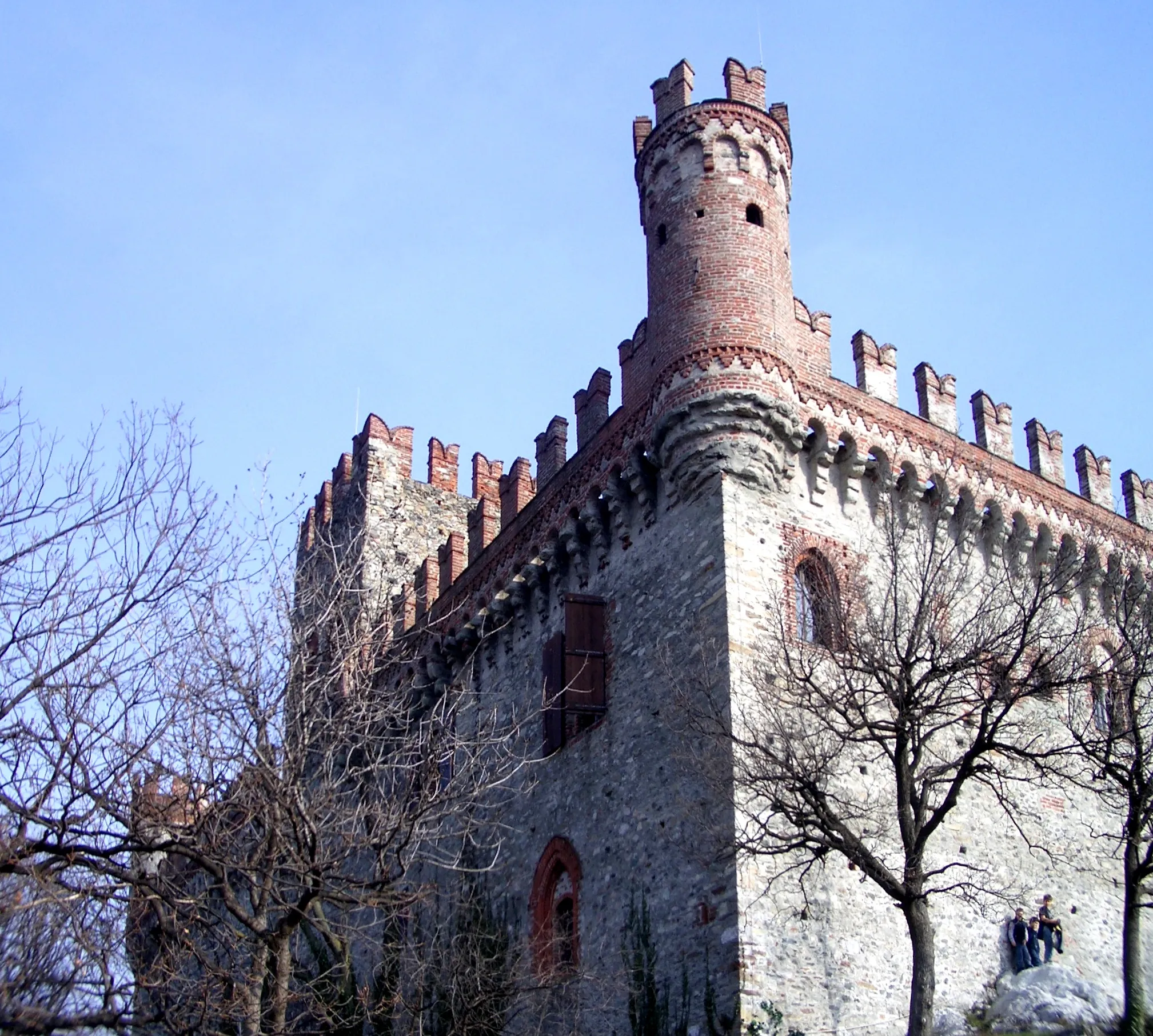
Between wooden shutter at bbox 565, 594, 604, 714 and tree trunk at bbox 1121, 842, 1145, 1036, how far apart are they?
21.2ft

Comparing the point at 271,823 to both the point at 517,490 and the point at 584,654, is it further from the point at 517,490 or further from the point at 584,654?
the point at 517,490

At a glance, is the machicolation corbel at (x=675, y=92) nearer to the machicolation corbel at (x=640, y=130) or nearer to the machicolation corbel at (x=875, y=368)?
the machicolation corbel at (x=640, y=130)

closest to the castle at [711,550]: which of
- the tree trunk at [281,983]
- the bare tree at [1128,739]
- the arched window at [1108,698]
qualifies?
the bare tree at [1128,739]

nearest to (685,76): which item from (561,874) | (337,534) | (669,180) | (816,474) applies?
(669,180)

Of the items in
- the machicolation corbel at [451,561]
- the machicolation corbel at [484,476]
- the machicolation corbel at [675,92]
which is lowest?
the machicolation corbel at [451,561]

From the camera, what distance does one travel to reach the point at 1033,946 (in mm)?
16359

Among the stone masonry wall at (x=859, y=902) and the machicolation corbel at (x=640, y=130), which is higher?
the machicolation corbel at (x=640, y=130)

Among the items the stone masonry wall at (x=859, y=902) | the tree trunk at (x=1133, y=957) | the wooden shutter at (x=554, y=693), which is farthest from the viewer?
the wooden shutter at (x=554, y=693)

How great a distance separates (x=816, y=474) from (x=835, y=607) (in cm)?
238

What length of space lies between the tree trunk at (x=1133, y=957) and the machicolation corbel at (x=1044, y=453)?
7120 millimetres

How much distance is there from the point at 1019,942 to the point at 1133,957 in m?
1.81

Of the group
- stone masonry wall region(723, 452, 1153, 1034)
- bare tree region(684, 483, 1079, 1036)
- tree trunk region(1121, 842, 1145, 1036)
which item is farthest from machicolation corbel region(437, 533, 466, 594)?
tree trunk region(1121, 842, 1145, 1036)

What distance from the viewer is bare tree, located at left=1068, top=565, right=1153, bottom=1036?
48.3 ft

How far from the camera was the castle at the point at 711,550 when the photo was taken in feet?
49.6
